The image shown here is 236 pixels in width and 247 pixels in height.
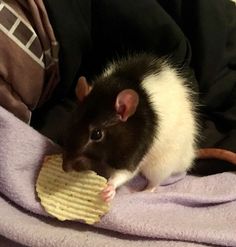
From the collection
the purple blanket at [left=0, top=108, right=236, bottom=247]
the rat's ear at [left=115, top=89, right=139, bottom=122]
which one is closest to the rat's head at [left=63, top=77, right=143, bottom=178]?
the rat's ear at [left=115, top=89, right=139, bottom=122]

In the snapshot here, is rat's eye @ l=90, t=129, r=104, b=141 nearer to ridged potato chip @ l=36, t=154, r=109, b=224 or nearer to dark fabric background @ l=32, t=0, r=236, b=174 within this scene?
ridged potato chip @ l=36, t=154, r=109, b=224

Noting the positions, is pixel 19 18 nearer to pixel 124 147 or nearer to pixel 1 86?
pixel 1 86

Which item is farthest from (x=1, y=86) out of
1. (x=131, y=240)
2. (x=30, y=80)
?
(x=131, y=240)

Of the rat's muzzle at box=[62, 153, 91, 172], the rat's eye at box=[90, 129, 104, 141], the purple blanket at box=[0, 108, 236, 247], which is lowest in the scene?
the purple blanket at box=[0, 108, 236, 247]

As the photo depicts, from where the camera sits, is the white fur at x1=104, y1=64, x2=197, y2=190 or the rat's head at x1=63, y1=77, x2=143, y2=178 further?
the white fur at x1=104, y1=64, x2=197, y2=190

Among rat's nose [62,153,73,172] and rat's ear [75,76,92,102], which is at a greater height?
rat's ear [75,76,92,102]

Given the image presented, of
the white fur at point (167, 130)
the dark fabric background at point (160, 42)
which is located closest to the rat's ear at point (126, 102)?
the white fur at point (167, 130)

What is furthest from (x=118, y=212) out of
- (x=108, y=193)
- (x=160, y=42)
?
(x=160, y=42)
